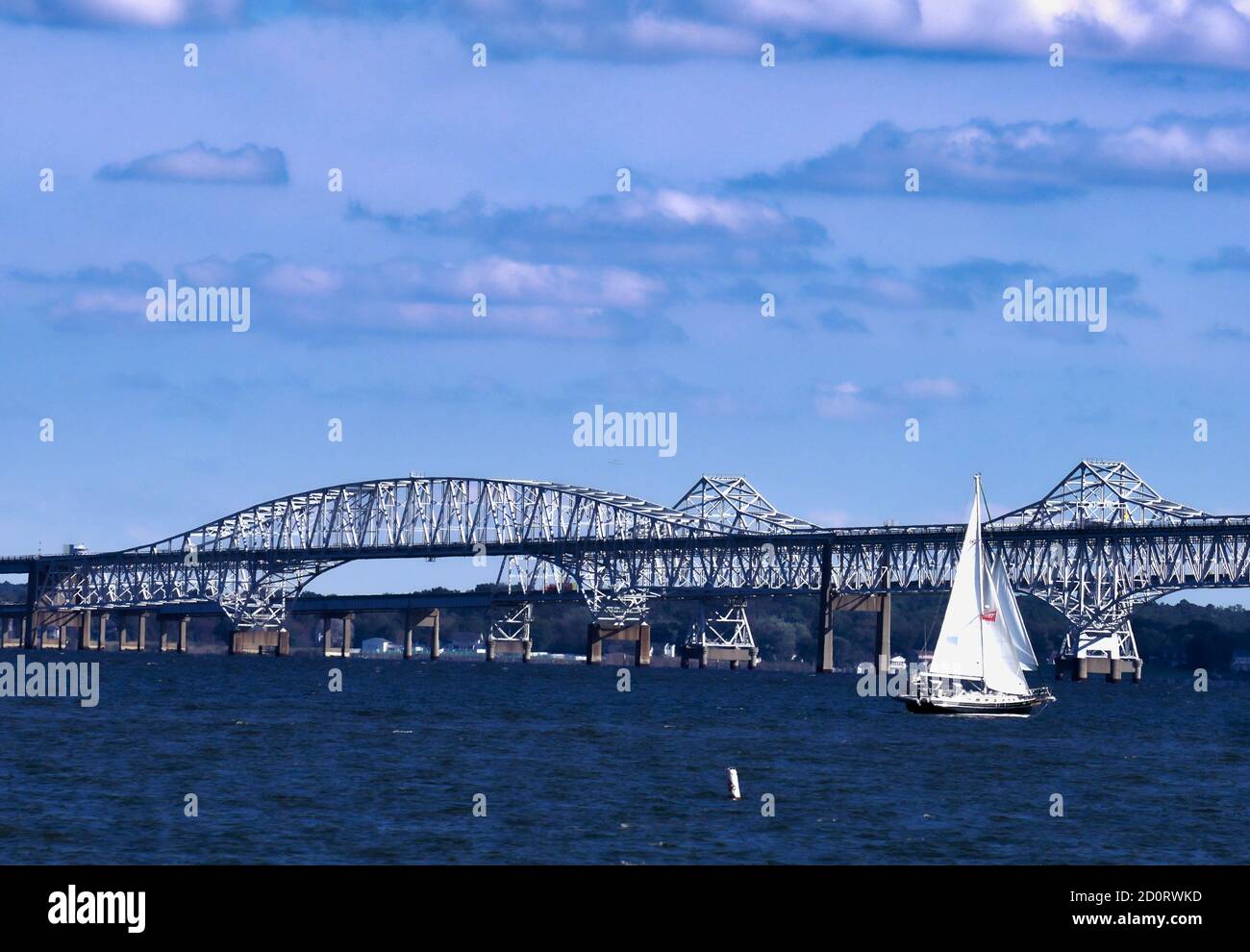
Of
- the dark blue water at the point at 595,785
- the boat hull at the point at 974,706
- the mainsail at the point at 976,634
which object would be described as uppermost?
the mainsail at the point at 976,634

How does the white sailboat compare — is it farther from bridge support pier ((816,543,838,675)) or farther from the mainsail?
bridge support pier ((816,543,838,675))

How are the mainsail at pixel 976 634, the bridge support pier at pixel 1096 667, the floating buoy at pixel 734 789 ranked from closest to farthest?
the floating buoy at pixel 734 789, the mainsail at pixel 976 634, the bridge support pier at pixel 1096 667

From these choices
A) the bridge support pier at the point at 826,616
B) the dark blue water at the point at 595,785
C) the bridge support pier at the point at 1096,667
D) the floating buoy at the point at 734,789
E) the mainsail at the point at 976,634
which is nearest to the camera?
the dark blue water at the point at 595,785

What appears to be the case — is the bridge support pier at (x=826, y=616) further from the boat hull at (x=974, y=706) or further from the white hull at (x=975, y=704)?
the boat hull at (x=974, y=706)

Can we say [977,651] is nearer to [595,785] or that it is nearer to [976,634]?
[976,634]

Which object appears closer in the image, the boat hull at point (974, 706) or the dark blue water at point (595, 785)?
the dark blue water at point (595, 785)

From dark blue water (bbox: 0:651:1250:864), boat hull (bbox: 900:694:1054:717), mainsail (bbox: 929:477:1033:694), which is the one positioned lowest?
dark blue water (bbox: 0:651:1250:864)

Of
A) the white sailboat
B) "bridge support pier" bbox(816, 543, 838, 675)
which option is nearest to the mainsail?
the white sailboat

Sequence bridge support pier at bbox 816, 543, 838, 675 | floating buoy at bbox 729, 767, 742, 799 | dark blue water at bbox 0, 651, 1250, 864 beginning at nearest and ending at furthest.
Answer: dark blue water at bbox 0, 651, 1250, 864, floating buoy at bbox 729, 767, 742, 799, bridge support pier at bbox 816, 543, 838, 675

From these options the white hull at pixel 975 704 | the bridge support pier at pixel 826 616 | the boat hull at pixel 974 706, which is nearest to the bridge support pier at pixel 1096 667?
the bridge support pier at pixel 826 616
